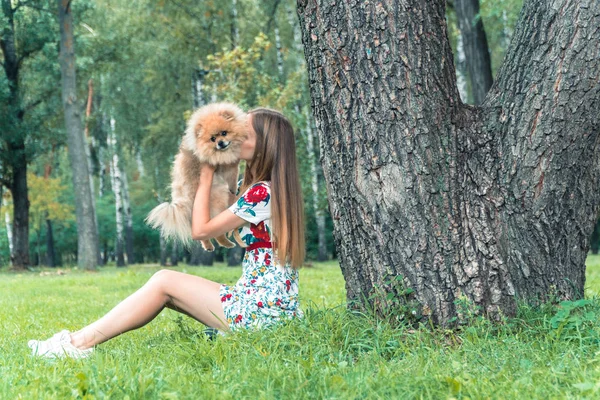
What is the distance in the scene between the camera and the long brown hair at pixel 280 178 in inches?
157

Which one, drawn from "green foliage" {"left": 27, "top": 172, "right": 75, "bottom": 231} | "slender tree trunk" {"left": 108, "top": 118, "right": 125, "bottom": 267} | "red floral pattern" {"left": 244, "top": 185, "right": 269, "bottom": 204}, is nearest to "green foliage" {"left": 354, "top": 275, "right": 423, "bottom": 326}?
"red floral pattern" {"left": 244, "top": 185, "right": 269, "bottom": 204}

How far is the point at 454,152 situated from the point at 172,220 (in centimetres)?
181

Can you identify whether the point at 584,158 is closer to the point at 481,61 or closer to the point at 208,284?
the point at 208,284

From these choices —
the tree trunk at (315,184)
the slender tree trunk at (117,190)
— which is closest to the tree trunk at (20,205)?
the slender tree trunk at (117,190)

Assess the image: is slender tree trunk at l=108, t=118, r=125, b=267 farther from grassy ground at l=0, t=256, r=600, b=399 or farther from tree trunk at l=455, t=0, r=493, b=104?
grassy ground at l=0, t=256, r=600, b=399

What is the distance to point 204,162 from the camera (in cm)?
423

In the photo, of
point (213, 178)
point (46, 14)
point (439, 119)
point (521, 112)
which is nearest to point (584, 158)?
point (521, 112)

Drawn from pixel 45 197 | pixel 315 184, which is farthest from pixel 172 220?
pixel 45 197

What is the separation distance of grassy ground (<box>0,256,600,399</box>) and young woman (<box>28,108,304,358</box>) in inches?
6.2

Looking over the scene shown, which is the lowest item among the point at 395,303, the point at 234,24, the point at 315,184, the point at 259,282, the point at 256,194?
the point at 395,303

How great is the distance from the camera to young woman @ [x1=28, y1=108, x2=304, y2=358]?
3922mm

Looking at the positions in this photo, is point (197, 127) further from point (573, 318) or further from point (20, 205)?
point (20, 205)

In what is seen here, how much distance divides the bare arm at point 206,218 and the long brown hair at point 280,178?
244mm

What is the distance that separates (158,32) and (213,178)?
21.2m
